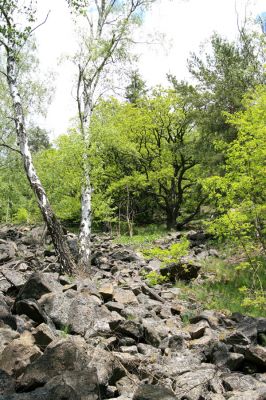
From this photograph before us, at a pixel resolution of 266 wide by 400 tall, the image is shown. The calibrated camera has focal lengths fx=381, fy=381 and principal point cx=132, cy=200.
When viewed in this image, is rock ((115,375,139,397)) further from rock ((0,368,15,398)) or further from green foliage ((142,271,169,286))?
green foliage ((142,271,169,286))

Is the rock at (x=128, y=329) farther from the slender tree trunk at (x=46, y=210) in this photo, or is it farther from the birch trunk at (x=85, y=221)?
the birch trunk at (x=85, y=221)

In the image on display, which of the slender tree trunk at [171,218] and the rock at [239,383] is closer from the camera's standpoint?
the rock at [239,383]

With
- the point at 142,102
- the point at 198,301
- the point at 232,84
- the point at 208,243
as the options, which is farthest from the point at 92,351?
the point at 142,102

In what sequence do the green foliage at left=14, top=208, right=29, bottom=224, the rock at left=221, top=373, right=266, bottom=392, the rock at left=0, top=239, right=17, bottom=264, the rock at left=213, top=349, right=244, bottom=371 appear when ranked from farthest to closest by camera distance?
the green foliage at left=14, top=208, right=29, bottom=224
the rock at left=0, top=239, right=17, bottom=264
the rock at left=213, top=349, right=244, bottom=371
the rock at left=221, top=373, right=266, bottom=392

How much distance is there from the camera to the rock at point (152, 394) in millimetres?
3416

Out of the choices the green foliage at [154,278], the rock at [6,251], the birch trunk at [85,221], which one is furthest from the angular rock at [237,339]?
the rock at [6,251]

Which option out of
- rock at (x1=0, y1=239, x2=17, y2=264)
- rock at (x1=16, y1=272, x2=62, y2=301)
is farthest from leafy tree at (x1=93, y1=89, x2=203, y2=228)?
rock at (x1=16, y1=272, x2=62, y2=301)

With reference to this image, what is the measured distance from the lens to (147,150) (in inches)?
1064

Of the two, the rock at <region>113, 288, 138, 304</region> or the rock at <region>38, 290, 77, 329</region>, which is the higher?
the rock at <region>38, 290, 77, 329</region>

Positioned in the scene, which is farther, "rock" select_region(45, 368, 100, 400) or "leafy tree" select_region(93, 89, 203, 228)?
"leafy tree" select_region(93, 89, 203, 228)

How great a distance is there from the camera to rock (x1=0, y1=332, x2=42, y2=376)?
12.2ft

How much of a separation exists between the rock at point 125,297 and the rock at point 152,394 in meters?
3.90

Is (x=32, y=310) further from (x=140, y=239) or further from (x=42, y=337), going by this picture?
(x=140, y=239)

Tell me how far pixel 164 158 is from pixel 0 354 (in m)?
23.8
